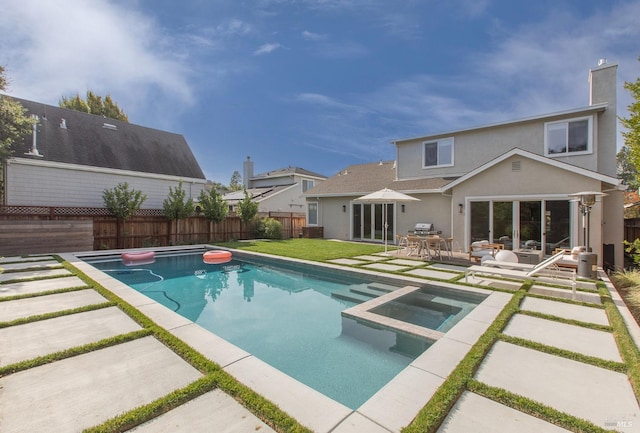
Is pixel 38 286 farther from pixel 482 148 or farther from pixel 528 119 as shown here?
pixel 528 119

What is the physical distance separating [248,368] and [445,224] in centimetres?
1298

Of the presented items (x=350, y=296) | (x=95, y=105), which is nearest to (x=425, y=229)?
(x=350, y=296)

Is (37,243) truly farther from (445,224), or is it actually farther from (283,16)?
(445,224)

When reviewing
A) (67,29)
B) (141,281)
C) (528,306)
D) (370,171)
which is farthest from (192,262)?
(370,171)

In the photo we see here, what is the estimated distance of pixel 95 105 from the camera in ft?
92.7

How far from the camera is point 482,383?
2.99 metres

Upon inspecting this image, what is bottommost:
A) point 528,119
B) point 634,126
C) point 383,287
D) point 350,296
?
point 350,296

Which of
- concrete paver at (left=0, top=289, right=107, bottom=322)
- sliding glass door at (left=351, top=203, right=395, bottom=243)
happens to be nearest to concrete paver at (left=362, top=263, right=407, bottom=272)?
sliding glass door at (left=351, top=203, right=395, bottom=243)

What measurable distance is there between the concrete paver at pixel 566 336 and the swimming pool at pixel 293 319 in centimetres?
147

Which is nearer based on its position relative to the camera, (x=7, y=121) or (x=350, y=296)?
(x=350, y=296)

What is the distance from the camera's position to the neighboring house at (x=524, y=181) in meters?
10.2

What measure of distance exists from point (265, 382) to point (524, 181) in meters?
11.9

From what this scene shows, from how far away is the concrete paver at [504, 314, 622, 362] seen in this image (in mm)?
3770

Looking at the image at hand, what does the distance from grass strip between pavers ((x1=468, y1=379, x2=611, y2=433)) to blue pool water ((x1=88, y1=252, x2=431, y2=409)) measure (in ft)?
4.04
